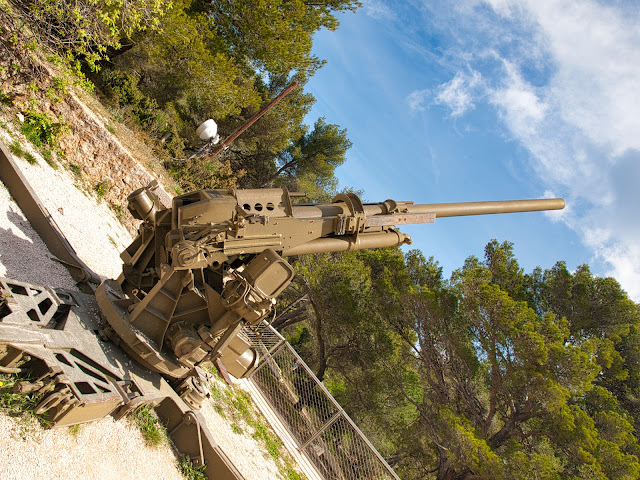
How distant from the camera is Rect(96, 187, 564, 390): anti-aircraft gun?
566 centimetres

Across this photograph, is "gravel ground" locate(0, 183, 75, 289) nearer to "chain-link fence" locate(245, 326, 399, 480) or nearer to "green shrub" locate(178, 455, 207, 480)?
"green shrub" locate(178, 455, 207, 480)

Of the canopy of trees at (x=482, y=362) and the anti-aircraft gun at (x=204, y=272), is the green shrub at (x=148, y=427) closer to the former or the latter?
the anti-aircraft gun at (x=204, y=272)

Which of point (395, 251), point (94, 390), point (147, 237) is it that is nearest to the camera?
point (94, 390)

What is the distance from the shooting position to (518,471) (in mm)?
9125

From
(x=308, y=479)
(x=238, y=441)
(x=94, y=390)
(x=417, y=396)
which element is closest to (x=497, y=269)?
(x=417, y=396)

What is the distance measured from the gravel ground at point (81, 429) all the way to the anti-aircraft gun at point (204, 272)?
109cm

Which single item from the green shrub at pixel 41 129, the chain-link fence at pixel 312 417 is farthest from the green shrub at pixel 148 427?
the green shrub at pixel 41 129

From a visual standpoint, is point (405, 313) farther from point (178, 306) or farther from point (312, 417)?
point (178, 306)

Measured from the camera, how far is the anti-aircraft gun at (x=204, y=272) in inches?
223

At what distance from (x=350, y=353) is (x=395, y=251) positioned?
4002 mm

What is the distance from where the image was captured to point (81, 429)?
470cm

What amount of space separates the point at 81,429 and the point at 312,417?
254 inches

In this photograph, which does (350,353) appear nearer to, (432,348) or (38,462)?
(432,348)

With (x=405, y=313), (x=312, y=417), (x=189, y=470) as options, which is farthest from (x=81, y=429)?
(x=405, y=313)
